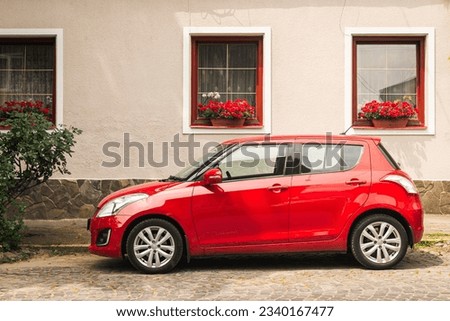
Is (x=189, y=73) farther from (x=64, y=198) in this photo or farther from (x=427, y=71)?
Result: (x=427, y=71)

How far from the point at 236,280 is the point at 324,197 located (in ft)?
4.95

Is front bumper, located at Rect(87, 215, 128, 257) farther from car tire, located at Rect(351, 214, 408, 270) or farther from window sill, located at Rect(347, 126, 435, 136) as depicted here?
window sill, located at Rect(347, 126, 435, 136)

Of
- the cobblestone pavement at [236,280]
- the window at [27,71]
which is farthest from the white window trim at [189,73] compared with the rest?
the cobblestone pavement at [236,280]

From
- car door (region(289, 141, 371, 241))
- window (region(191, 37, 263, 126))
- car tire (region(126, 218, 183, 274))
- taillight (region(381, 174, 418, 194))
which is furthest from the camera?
window (region(191, 37, 263, 126))

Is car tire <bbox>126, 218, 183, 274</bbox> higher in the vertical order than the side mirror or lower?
lower

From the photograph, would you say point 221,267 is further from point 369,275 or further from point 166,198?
point 369,275

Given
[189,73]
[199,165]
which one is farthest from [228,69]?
[199,165]

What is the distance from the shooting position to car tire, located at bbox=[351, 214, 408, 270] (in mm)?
8711

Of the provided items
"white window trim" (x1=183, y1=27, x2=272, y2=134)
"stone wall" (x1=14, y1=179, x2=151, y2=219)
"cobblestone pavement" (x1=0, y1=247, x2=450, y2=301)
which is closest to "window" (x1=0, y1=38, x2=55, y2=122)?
"stone wall" (x1=14, y1=179, x2=151, y2=219)

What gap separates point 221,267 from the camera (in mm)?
9156

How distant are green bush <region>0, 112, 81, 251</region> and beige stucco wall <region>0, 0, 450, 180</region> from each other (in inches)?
105

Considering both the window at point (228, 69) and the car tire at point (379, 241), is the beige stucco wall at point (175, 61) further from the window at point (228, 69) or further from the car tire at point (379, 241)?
the car tire at point (379, 241)

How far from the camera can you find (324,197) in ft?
28.6

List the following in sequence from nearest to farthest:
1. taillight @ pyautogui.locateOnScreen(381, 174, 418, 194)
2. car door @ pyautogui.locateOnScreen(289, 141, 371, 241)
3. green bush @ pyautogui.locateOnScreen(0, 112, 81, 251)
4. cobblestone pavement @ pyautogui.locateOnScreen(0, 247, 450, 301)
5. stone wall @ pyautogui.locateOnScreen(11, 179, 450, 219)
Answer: cobblestone pavement @ pyautogui.locateOnScreen(0, 247, 450, 301) < car door @ pyautogui.locateOnScreen(289, 141, 371, 241) < taillight @ pyautogui.locateOnScreen(381, 174, 418, 194) < green bush @ pyautogui.locateOnScreen(0, 112, 81, 251) < stone wall @ pyautogui.locateOnScreen(11, 179, 450, 219)
